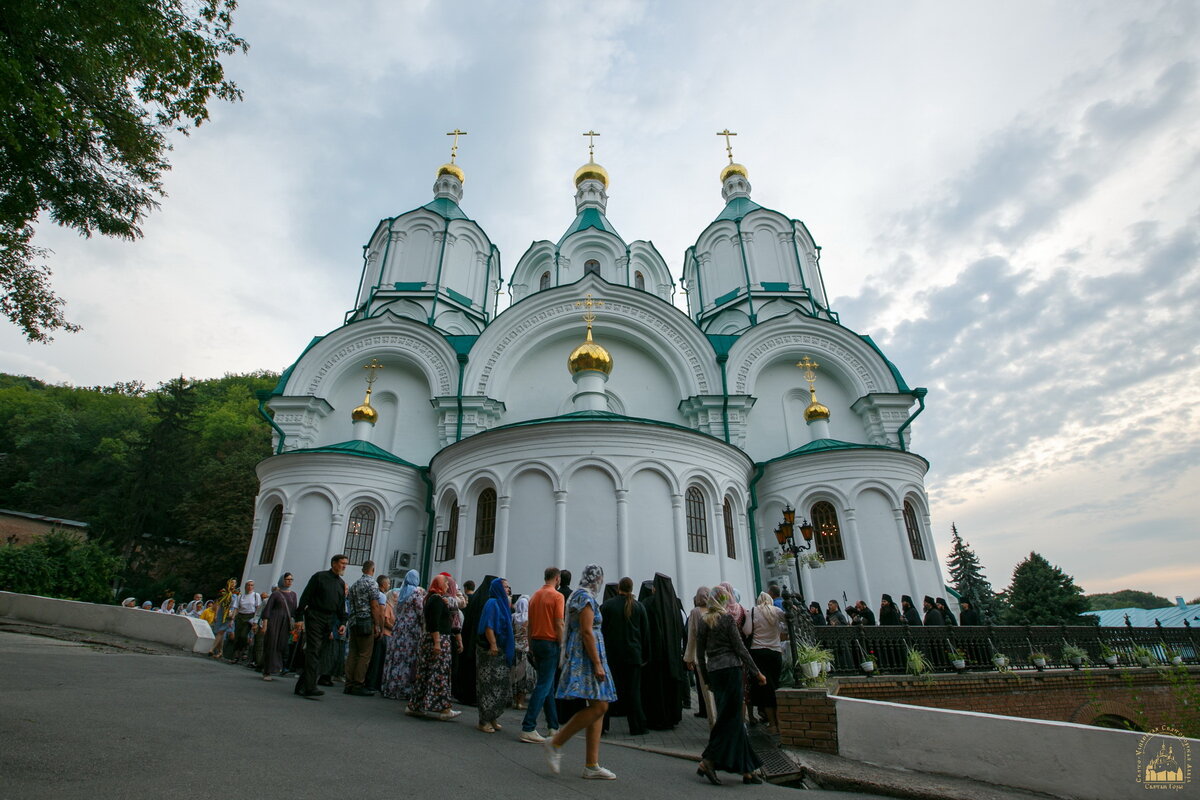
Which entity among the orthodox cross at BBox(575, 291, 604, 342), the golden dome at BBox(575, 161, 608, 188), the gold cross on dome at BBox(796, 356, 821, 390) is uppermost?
the golden dome at BBox(575, 161, 608, 188)

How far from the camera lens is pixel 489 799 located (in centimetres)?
365

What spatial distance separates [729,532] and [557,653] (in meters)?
9.44

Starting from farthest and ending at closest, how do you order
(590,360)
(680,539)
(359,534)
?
(590,360)
(359,534)
(680,539)

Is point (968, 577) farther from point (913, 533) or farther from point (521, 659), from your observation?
point (521, 659)

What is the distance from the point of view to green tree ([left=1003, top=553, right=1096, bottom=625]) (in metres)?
25.5

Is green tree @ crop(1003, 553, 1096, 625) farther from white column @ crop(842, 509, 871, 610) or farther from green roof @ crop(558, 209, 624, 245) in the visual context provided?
green roof @ crop(558, 209, 624, 245)

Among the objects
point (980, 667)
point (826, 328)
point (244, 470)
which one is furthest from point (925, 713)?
point (244, 470)

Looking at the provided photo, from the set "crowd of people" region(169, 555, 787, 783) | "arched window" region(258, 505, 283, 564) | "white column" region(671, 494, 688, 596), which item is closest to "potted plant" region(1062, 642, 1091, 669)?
"crowd of people" region(169, 555, 787, 783)

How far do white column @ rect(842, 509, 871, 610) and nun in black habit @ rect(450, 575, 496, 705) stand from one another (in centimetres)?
1047

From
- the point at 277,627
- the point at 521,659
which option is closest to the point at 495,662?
the point at 521,659

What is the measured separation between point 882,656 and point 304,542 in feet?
44.3

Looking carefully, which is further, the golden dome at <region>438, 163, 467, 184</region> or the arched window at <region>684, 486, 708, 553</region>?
the golden dome at <region>438, 163, 467, 184</region>

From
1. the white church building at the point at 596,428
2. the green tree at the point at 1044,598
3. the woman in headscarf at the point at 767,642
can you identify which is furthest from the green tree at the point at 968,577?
the woman in headscarf at the point at 767,642

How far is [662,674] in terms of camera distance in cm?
691
